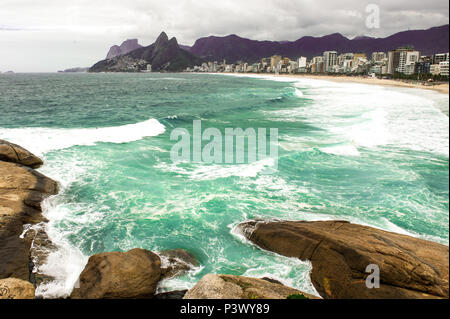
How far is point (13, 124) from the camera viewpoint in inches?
1095

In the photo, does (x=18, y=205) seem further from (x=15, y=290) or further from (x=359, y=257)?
(x=359, y=257)

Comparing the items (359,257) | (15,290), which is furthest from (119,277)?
(359,257)

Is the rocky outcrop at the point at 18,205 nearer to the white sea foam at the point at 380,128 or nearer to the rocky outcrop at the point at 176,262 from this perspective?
the rocky outcrop at the point at 176,262

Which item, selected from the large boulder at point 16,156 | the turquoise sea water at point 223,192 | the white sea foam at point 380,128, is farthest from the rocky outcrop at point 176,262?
the white sea foam at point 380,128

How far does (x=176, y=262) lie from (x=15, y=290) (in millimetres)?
3998

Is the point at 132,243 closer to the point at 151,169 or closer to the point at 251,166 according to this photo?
the point at 151,169

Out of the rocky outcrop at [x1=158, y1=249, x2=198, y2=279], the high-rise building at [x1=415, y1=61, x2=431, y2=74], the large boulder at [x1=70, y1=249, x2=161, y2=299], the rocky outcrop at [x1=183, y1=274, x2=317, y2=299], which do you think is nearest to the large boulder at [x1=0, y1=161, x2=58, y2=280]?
the large boulder at [x1=70, y1=249, x2=161, y2=299]

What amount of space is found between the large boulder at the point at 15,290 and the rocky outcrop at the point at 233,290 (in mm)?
3324

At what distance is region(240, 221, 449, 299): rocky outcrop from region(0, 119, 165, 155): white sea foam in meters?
17.8

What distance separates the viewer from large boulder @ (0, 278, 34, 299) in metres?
5.74

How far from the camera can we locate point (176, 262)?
28.4 feet

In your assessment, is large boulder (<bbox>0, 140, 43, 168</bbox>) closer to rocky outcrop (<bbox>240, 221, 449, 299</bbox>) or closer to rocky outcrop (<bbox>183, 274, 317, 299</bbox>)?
rocky outcrop (<bbox>240, 221, 449, 299</bbox>)

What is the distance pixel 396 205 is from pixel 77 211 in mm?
13472
